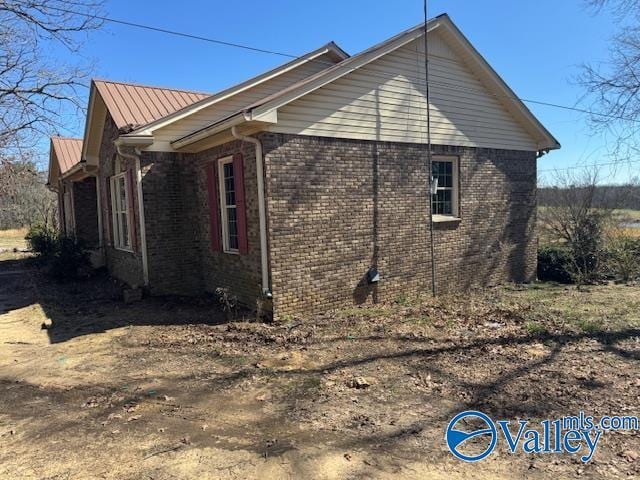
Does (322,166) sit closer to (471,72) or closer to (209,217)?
(209,217)

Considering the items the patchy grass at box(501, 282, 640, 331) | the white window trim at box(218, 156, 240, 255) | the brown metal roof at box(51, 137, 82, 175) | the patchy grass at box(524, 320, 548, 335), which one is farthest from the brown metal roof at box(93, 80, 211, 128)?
the patchy grass at box(501, 282, 640, 331)

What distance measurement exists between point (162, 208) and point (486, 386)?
7.88 meters

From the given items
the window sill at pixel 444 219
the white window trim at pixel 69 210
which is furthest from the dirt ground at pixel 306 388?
the white window trim at pixel 69 210

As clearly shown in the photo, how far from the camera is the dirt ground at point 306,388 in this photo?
11.7 feet

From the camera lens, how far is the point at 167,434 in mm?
4082

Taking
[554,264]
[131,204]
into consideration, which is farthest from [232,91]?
[554,264]

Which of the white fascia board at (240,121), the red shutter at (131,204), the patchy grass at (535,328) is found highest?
the white fascia board at (240,121)

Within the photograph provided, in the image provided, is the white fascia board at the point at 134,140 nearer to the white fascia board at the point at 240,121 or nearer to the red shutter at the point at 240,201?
the white fascia board at the point at 240,121

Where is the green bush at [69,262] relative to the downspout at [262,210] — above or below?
below

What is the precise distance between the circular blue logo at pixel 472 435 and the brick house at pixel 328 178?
4284 millimetres

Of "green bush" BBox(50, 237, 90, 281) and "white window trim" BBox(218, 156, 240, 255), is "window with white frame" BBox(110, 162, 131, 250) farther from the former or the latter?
"white window trim" BBox(218, 156, 240, 255)

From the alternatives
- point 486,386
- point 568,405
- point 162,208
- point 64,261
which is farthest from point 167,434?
point 64,261

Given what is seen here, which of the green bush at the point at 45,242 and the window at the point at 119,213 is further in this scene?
the green bush at the point at 45,242

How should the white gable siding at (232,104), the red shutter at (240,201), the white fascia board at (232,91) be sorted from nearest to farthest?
the red shutter at (240,201)
the white fascia board at (232,91)
the white gable siding at (232,104)
